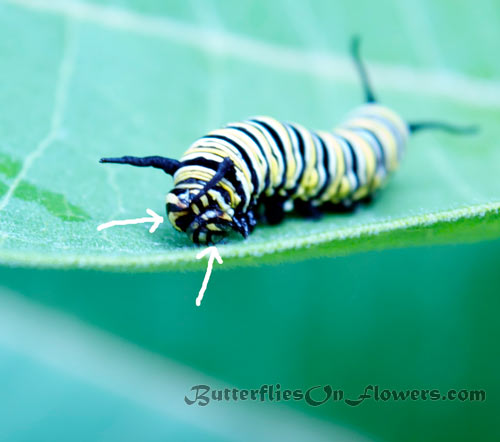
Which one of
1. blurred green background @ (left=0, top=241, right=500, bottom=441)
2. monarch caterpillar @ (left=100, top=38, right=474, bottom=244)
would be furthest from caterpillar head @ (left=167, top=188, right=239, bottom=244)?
blurred green background @ (left=0, top=241, right=500, bottom=441)

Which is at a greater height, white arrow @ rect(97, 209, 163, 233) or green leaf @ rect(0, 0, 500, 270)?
green leaf @ rect(0, 0, 500, 270)

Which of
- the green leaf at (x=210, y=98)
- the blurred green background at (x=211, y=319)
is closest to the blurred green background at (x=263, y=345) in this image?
the blurred green background at (x=211, y=319)

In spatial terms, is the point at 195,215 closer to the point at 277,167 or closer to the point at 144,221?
the point at 144,221

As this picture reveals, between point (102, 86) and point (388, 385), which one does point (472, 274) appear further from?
point (102, 86)

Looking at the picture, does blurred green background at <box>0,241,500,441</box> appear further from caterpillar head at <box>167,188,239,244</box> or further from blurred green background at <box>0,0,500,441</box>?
caterpillar head at <box>167,188,239,244</box>

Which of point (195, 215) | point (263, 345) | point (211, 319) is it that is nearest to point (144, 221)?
point (195, 215)

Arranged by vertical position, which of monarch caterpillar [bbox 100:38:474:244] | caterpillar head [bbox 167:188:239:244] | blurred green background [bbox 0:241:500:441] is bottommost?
blurred green background [bbox 0:241:500:441]

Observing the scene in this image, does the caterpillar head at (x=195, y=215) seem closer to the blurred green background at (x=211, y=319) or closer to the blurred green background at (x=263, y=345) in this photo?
the blurred green background at (x=211, y=319)
